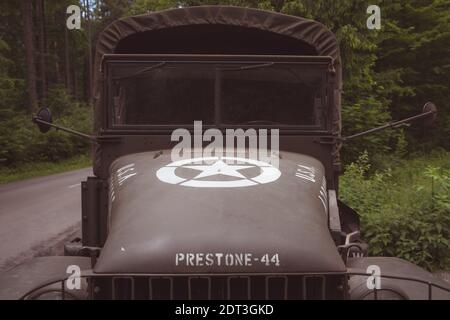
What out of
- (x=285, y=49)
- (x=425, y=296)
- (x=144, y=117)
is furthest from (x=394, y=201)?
(x=425, y=296)

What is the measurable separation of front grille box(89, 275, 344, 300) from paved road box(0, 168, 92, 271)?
4625 millimetres

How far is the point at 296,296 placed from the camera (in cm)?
313

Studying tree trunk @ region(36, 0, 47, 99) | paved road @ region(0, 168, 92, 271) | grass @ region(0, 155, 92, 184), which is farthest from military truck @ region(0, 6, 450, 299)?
tree trunk @ region(36, 0, 47, 99)

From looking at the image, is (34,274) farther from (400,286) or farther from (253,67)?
(253,67)

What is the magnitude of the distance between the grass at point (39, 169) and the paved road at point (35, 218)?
6.41 feet

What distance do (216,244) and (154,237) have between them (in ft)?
1.18

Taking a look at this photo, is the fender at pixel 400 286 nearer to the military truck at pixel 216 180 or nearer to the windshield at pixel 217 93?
the military truck at pixel 216 180

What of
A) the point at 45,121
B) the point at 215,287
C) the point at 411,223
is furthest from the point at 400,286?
the point at 411,223

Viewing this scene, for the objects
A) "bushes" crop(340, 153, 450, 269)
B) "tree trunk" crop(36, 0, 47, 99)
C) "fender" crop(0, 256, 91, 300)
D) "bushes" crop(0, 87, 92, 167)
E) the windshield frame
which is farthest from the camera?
"tree trunk" crop(36, 0, 47, 99)

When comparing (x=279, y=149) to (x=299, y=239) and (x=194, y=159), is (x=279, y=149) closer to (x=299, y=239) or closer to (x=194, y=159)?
(x=194, y=159)

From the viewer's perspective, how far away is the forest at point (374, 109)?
279 inches

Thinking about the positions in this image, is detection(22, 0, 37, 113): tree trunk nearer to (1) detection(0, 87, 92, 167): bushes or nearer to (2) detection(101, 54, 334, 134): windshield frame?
(1) detection(0, 87, 92, 167): bushes

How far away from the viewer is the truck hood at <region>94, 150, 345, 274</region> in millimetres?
3027

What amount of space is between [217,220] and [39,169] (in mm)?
20955
